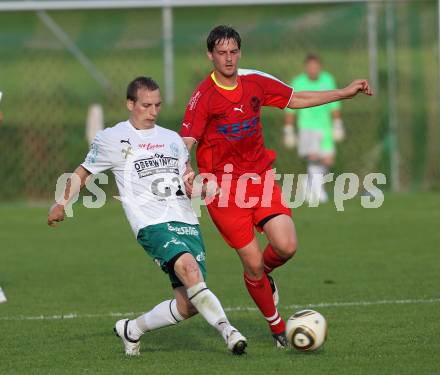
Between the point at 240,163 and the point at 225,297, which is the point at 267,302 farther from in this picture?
the point at 225,297

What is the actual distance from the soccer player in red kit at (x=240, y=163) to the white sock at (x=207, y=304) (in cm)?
83

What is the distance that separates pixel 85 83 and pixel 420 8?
19.7 feet

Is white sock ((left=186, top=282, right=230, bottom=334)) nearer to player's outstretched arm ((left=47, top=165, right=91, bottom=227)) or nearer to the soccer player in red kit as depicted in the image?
the soccer player in red kit

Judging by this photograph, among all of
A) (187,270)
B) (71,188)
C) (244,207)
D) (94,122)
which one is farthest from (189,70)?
(187,270)

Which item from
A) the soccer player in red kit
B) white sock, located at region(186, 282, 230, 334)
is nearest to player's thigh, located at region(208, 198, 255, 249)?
the soccer player in red kit

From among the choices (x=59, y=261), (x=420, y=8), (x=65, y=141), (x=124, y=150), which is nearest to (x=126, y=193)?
(x=124, y=150)

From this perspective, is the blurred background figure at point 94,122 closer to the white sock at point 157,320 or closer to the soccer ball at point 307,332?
the white sock at point 157,320

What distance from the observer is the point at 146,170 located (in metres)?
8.07

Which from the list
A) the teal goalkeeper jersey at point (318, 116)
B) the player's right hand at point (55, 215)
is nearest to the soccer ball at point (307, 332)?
the player's right hand at point (55, 215)

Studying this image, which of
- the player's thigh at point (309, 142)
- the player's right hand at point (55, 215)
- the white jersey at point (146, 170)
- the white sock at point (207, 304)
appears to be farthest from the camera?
the player's thigh at point (309, 142)

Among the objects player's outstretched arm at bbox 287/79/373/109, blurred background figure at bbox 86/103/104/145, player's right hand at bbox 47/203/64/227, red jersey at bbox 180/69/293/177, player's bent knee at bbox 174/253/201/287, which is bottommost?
player's bent knee at bbox 174/253/201/287

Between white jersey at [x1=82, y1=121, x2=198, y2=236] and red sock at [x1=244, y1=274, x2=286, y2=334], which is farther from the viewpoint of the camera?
red sock at [x1=244, y1=274, x2=286, y2=334]

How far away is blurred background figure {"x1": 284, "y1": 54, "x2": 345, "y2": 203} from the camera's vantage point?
1930 centimetres

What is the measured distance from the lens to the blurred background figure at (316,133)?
63.3ft
